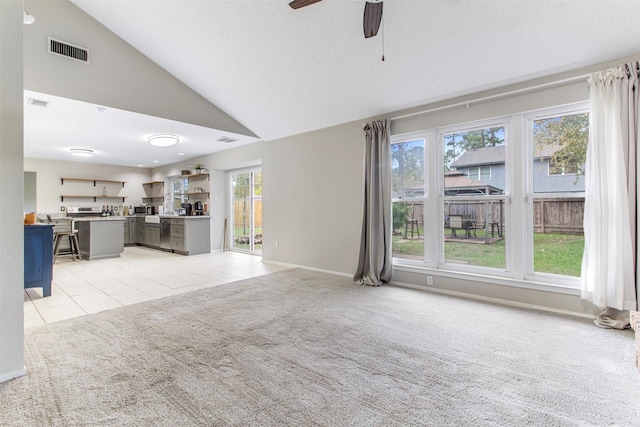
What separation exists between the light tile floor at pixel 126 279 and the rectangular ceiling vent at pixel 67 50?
10.3 feet

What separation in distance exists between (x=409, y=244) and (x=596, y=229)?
6.69ft

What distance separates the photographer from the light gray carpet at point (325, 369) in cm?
160

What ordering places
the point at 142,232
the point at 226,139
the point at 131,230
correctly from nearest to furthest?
the point at 226,139, the point at 142,232, the point at 131,230

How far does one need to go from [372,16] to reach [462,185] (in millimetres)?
2543

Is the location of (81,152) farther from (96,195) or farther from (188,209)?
(188,209)

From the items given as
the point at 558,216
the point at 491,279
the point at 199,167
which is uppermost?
the point at 199,167

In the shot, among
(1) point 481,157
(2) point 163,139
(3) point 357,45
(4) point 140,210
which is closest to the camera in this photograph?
(3) point 357,45

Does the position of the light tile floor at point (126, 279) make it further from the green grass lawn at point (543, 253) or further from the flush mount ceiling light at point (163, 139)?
the green grass lawn at point (543, 253)

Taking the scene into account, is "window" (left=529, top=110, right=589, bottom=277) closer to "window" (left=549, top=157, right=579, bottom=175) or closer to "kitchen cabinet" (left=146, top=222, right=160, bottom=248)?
"window" (left=549, top=157, right=579, bottom=175)

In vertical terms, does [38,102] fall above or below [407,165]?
above

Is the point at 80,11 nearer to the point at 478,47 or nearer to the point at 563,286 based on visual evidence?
the point at 478,47

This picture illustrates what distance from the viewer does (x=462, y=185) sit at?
12.7 ft

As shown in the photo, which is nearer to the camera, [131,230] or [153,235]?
[153,235]

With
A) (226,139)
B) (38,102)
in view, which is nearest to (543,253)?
(226,139)
